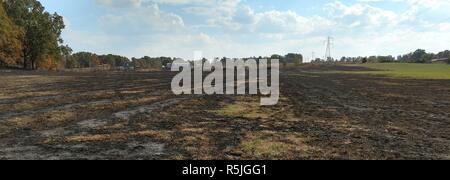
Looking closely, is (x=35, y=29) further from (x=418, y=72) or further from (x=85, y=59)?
(x=85, y=59)

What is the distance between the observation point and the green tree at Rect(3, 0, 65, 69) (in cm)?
8247

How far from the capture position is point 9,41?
75000mm

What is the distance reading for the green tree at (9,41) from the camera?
72.8m

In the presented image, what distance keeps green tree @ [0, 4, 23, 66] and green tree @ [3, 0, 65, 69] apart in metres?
2.72

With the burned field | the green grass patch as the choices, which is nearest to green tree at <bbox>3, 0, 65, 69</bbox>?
the green grass patch

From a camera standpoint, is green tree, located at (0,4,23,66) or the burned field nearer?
the burned field

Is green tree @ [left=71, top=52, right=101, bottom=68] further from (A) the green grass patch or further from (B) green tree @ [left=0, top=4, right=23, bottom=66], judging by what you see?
(A) the green grass patch

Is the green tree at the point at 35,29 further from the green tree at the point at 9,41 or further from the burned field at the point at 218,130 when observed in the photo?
the burned field at the point at 218,130

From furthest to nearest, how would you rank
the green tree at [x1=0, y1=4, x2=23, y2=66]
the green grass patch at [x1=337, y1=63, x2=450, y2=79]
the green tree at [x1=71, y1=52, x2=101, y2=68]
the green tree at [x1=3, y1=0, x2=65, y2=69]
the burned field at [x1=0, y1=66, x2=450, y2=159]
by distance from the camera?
the green tree at [x1=71, y1=52, x2=101, y2=68]
the green tree at [x1=3, y1=0, x2=65, y2=69]
the green tree at [x1=0, y1=4, x2=23, y2=66]
the green grass patch at [x1=337, y1=63, x2=450, y2=79]
the burned field at [x1=0, y1=66, x2=450, y2=159]

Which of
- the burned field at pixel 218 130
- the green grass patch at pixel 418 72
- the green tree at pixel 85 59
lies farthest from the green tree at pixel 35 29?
the green tree at pixel 85 59

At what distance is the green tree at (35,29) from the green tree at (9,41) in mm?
2719
